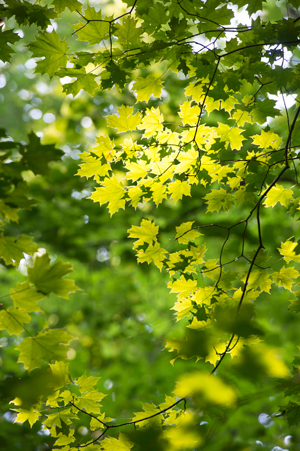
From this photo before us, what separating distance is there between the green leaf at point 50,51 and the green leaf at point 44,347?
1552mm

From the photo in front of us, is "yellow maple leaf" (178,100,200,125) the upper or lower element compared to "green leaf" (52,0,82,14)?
lower

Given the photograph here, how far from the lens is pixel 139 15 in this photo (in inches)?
75.8

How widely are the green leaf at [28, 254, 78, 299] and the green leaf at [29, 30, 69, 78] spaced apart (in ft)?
4.33

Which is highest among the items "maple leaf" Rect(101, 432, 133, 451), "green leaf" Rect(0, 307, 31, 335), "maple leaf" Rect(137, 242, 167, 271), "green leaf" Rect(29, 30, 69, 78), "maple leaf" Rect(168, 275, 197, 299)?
"green leaf" Rect(29, 30, 69, 78)

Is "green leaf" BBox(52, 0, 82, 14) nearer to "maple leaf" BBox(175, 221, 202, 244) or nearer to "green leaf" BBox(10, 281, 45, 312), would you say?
"maple leaf" BBox(175, 221, 202, 244)

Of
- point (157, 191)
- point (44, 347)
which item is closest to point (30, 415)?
point (44, 347)

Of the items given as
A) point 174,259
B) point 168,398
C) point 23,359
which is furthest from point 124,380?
point 23,359

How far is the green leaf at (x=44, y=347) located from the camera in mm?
1270

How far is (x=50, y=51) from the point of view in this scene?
1934 mm

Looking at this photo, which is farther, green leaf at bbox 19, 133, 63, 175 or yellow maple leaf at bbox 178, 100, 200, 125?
yellow maple leaf at bbox 178, 100, 200, 125

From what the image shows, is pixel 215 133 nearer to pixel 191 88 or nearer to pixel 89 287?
pixel 191 88

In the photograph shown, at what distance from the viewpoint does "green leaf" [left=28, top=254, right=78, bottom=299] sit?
121 centimetres

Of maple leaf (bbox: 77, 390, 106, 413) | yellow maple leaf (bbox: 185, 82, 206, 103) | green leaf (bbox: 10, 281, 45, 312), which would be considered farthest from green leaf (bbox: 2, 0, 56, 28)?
maple leaf (bbox: 77, 390, 106, 413)

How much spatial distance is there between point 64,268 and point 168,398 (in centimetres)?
117
